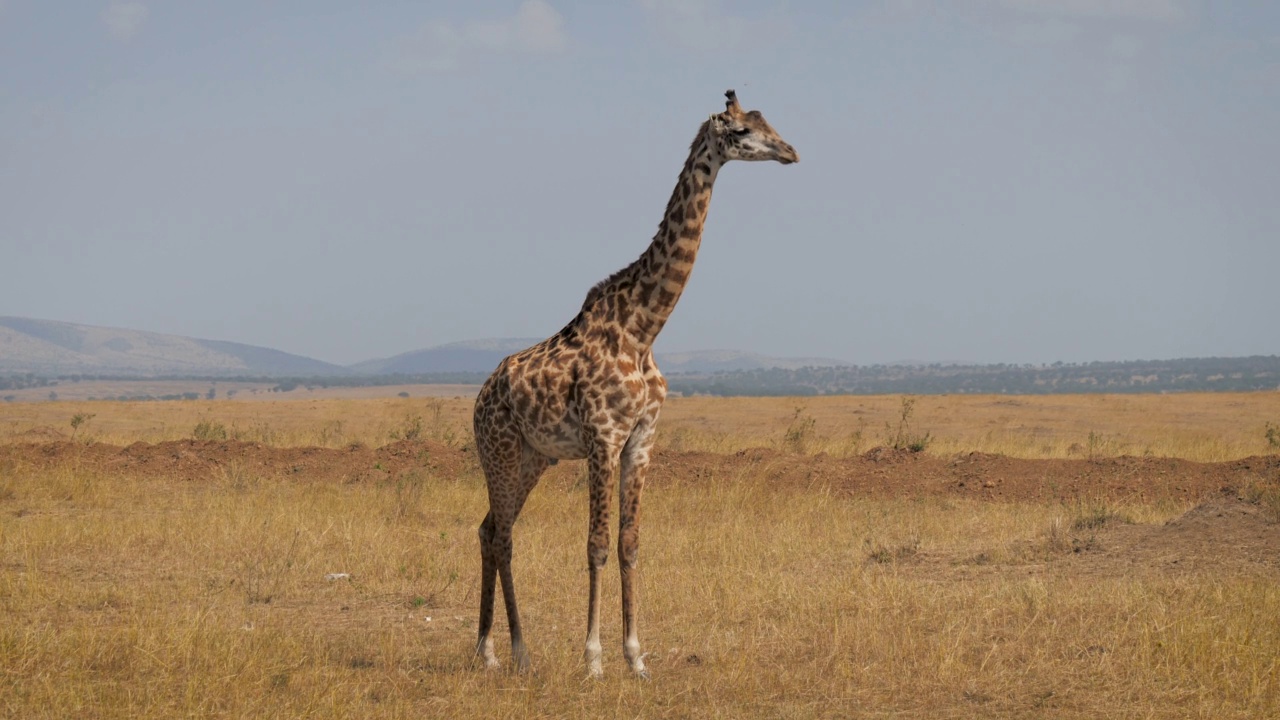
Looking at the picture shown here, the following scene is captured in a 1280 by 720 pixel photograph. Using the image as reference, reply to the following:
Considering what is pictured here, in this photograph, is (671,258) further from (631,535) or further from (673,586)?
(673,586)

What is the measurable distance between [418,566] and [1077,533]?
6.99 meters

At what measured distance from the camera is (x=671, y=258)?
28.1 feet

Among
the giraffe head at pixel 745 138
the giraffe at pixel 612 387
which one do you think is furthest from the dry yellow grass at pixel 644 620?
the giraffe head at pixel 745 138

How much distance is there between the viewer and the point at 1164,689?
7.83 meters

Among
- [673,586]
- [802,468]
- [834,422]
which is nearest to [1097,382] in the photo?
[834,422]

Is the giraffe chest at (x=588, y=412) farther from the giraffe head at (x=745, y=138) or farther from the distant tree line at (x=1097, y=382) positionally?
the distant tree line at (x=1097, y=382)

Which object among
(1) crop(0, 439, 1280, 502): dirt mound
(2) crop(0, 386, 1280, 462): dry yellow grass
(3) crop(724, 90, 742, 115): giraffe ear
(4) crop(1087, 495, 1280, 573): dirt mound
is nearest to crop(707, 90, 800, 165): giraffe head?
(3) crop(724, 90, 742, 115): giraffe ear

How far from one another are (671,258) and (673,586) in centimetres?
372

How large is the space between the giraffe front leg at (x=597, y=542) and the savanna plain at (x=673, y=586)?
191 mm

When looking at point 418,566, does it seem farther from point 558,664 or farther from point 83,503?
point 83,503

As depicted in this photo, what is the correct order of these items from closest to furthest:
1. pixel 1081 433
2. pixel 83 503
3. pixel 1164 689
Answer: pixel 1164 689
pixel 83 503
pixel 1081 433

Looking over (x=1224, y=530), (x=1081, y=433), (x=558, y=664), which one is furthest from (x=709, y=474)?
(x=1081, y=433)

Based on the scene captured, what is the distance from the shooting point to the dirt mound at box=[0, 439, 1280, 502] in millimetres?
17500

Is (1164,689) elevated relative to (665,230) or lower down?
lower down
